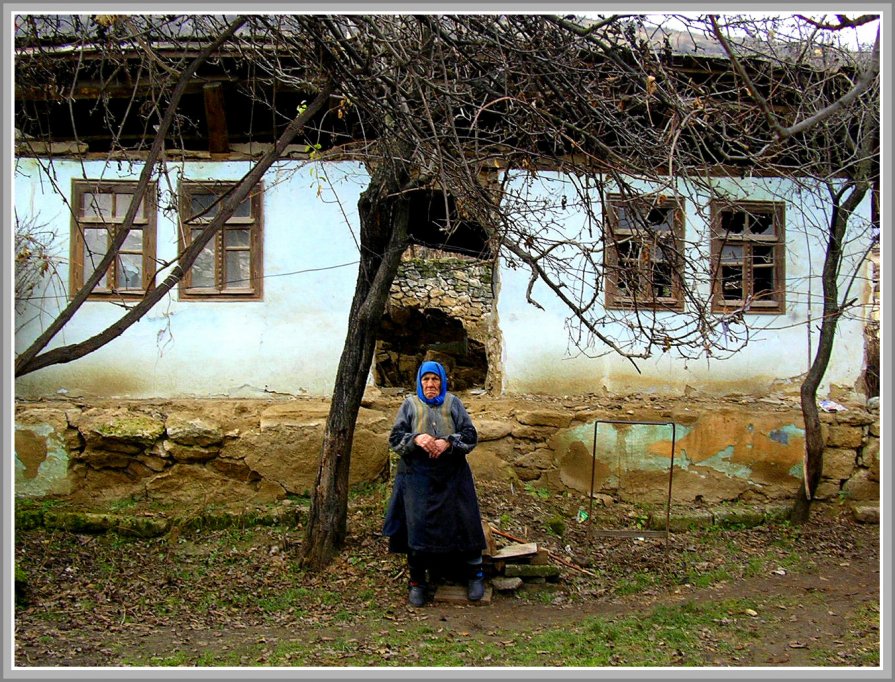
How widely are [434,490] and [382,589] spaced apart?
0.97m

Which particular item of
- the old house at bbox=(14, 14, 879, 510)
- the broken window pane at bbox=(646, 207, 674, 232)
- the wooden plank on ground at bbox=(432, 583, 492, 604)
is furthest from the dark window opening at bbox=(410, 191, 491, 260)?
the wooden plank on ground at bbox=(432, 583, 492, 604)

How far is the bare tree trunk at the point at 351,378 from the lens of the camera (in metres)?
6.38

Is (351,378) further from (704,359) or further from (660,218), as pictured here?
(704,359)

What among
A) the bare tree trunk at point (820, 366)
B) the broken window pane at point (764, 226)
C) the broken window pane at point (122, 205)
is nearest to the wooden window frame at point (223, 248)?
the broken window pane at point (122, 205)

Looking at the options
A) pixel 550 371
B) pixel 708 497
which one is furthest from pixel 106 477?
pixel 708 497

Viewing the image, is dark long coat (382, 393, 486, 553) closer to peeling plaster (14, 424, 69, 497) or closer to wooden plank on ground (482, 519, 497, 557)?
wooden plank on ground (482, 519, 497, 557)

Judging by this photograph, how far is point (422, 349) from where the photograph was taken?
10148mm

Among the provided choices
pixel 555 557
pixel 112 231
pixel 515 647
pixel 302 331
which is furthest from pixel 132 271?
pixel 515 647

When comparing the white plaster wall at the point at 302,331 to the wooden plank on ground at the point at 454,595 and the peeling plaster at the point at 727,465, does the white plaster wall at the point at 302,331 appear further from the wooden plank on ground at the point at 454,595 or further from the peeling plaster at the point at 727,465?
the wooden plank on ground at the point at 454,595

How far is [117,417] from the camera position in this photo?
7.68 meters

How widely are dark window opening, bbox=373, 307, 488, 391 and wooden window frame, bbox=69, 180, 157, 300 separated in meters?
2.82

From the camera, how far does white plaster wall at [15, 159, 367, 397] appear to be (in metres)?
7.91

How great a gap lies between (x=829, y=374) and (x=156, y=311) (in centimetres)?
695

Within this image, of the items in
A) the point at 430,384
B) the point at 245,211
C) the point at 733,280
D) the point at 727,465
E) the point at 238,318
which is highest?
the point at 245,211
